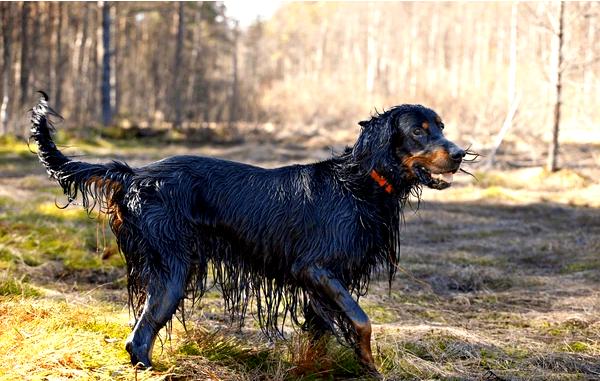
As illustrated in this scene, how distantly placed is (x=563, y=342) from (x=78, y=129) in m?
23.8

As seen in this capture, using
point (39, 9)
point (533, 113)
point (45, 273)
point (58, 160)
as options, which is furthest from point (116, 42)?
point (58, 160)

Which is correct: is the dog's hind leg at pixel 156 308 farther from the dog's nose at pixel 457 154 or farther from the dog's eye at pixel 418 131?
the dog's nose at pixel 457 154

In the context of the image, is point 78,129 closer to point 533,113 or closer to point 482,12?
point 533,113

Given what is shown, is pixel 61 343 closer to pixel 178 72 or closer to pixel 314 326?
pixel 314 326

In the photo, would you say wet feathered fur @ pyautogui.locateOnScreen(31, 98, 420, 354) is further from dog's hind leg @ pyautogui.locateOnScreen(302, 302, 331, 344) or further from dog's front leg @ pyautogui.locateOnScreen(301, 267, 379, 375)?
dog's hind leg @ pyautogui.locateOnScreen(302, 302, 331, 344)

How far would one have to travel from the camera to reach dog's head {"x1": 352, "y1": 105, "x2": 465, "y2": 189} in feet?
12.7

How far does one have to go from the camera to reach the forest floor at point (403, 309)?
3.98m

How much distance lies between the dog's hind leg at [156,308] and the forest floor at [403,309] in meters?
0.11

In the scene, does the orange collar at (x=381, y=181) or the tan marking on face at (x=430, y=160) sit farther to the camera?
the orange collar at (x=381, y=181)

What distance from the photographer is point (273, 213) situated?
13.4 feet

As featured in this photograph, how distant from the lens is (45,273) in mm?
6824

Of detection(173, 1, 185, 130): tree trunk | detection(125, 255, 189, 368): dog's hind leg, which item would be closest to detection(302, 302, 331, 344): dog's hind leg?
detection(125, 255, 189, 368): dog's hind leg

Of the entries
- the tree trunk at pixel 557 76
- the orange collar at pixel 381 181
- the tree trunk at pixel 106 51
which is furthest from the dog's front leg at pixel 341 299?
the tree trunk at pixel 106 51

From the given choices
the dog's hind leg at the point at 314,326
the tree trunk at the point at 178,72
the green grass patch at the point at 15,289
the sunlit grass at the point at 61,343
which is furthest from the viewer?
the tree trunk at the point at 178,72
